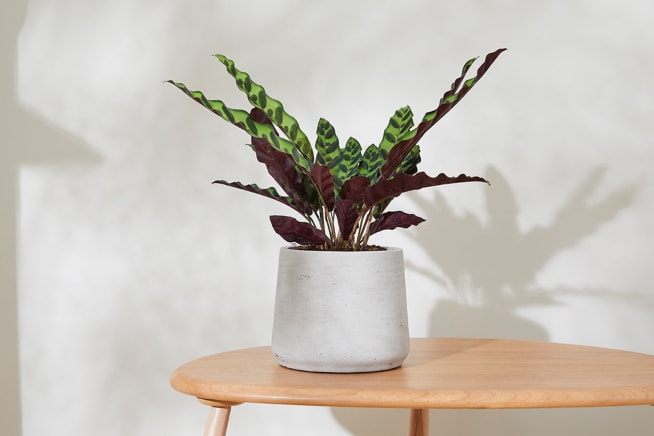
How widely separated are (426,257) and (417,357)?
0.45 metres

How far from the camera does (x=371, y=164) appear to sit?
1.06 m

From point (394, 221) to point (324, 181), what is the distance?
0.14m

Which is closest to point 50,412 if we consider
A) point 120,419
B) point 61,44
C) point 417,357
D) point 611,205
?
point 120,419

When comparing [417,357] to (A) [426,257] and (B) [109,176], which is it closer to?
(A) [426,257]

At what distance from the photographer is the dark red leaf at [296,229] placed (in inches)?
39.3

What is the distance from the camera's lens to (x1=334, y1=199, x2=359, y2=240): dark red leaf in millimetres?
966

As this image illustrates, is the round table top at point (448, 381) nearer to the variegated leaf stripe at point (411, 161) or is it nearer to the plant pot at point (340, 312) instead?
the plant pot at point (340, 312)

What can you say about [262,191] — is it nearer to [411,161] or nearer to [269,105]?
[269,105]

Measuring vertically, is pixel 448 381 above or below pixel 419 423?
above

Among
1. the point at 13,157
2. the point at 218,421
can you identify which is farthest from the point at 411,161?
the point at 13,157

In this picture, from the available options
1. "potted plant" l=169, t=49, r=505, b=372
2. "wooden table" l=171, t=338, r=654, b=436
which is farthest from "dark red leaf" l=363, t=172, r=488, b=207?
"wooden table" l=171, t=338, r=654, b=436

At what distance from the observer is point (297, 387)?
884mm

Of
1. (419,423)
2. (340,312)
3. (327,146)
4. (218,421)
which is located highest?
(327,146)

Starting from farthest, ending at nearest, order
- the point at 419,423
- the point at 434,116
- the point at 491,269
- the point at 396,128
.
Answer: the point at 491,269, the point at 419,423, the point at 396,128, the point at 434,116
